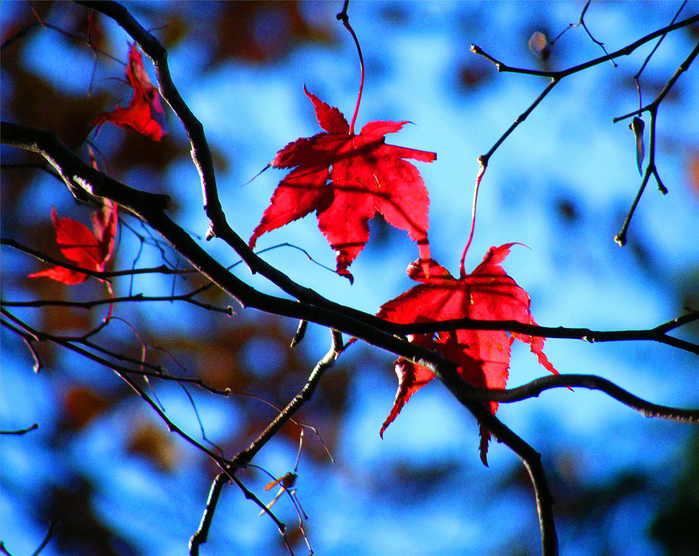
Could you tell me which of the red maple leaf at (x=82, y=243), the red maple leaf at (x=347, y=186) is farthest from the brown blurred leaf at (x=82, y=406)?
the red maple leaf at (x=347, y=186)

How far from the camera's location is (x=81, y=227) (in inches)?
30.0

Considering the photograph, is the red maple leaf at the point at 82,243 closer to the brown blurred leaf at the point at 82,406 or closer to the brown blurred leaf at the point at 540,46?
the brown blurred leaf at the point at 540,46

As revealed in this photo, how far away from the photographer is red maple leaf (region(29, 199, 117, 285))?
2.43 ft

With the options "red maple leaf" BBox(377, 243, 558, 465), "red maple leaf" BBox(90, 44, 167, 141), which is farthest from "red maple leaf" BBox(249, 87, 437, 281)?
"red maple leaf" BBox(90, 44, 167, 141)

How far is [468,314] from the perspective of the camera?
713 millimetres

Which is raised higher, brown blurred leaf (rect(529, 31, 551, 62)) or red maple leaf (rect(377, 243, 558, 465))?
brown blurred leaf (rect(529, 31, 551, 62))

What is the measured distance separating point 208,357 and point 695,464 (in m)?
2.54

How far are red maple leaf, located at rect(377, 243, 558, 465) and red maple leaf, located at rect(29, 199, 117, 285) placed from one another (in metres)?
0.43

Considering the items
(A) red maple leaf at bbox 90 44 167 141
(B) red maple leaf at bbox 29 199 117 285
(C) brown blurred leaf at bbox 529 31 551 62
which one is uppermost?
(C) brown blurred leaf at bbox 529 31 551 62

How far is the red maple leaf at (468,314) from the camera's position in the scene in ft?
1.98

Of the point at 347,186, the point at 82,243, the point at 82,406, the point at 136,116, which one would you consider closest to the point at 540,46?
the point at 347,186

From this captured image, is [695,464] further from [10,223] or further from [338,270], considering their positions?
[10,223]

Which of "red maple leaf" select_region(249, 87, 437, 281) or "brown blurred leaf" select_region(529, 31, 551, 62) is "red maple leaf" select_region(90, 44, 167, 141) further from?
"brown blurred leaf" select_region(529, 31, 551, 62)

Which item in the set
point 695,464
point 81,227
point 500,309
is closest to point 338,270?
point 500,309
